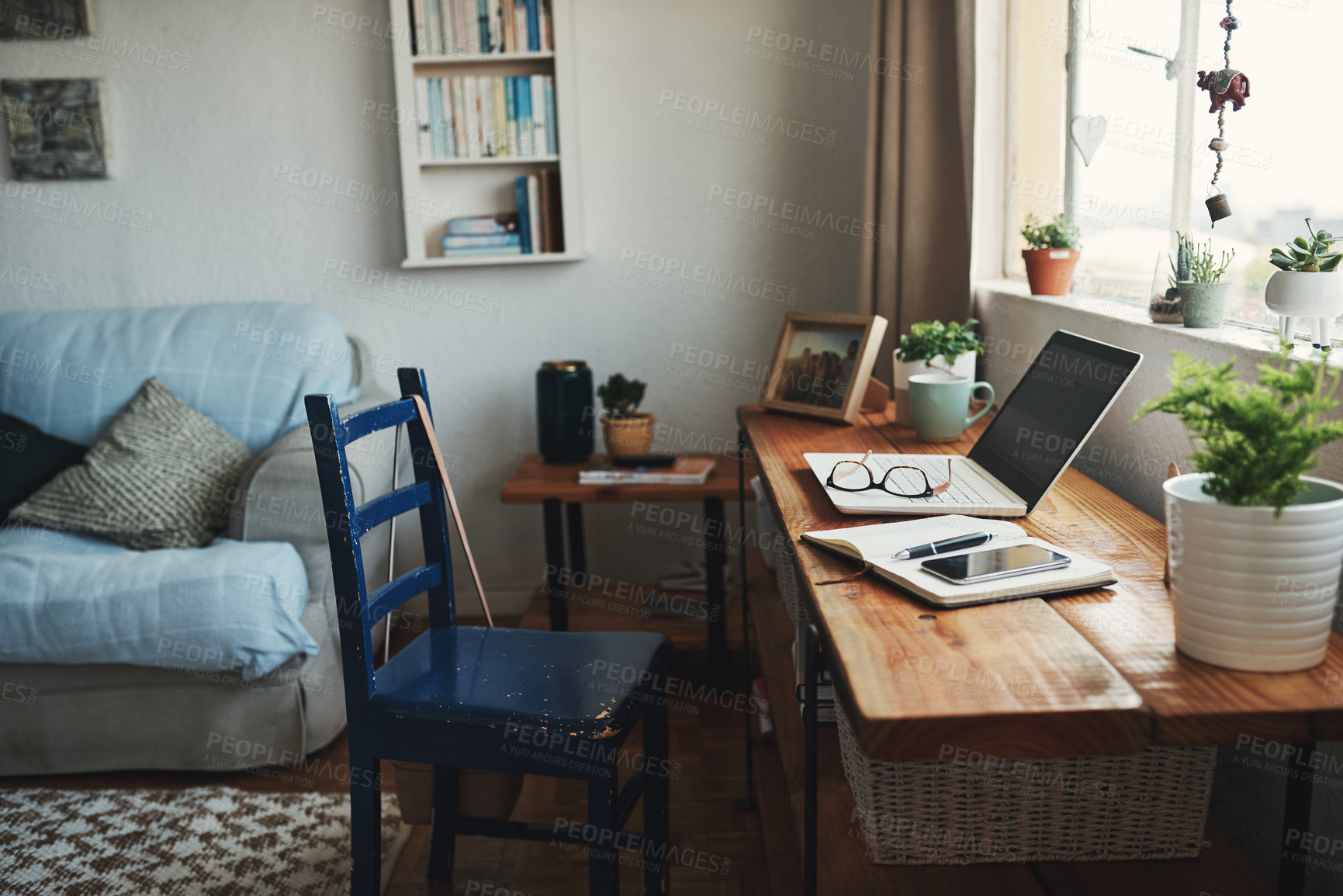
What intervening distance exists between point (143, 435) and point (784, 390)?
5.11ft

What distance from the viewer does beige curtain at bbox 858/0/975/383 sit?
2262 mm

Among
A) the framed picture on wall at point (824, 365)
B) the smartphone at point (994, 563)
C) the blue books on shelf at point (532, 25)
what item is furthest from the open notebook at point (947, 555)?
the blue books on shelf at point (532, 25)

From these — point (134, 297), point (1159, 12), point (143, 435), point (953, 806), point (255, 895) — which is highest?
point (1159, 12)

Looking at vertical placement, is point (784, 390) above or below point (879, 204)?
below

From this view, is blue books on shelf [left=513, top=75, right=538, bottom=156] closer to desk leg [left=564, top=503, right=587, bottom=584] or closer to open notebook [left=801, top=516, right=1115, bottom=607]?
desk leg [left=564, top=503, right=587, bottom=584]

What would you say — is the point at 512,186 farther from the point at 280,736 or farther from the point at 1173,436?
the point at 1173,436

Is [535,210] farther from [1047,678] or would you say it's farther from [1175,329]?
[1047,678]

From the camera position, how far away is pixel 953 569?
1.02 metres

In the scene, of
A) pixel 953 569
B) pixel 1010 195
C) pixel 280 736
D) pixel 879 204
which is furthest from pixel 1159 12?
pixel 280 736

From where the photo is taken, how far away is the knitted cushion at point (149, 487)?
227cm

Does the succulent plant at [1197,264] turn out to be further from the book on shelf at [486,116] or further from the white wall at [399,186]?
the book on shelf at [486,116]

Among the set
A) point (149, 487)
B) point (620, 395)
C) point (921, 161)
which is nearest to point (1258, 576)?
point (921, 161)

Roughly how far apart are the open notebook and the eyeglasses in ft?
0.33

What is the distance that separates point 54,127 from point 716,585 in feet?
7.36
